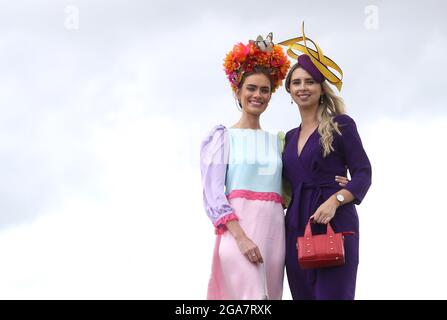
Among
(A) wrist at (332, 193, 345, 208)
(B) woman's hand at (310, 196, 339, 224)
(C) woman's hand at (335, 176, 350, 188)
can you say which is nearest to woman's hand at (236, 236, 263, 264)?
(B) woman's hand at (310, 196, 339, 224)

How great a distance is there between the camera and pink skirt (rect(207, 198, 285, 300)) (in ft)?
20.3

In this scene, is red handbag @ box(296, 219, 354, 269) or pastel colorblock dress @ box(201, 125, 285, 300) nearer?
red handbag @ box(296, 219, 354, 269)

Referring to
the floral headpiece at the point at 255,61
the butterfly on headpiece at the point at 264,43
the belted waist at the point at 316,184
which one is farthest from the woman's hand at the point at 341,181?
the butterfly on headpiece at the point at 264,43

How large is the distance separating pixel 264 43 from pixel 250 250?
5.43 ft

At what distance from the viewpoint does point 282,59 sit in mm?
6824

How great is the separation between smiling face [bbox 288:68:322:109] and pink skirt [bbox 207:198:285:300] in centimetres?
77

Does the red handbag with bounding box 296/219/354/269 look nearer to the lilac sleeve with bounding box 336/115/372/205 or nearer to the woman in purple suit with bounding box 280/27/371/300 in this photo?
the woman in purple suit with bounding box 280/27/371/300

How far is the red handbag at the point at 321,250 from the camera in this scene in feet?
19.6

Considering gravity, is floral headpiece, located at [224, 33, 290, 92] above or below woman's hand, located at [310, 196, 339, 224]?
above

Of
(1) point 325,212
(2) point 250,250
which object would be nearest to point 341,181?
(1) point 325,212

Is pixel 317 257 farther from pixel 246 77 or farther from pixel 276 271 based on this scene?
pixel 246 77

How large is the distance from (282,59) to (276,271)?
1.60 meters

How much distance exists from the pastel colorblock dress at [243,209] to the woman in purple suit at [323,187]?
10cm
